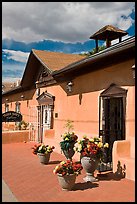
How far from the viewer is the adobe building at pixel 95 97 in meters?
7.19

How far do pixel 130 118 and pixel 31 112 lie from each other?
10.3m

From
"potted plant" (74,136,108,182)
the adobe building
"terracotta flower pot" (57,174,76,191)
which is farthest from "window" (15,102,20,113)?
"terracotta flower pot" (57,174,76,191)

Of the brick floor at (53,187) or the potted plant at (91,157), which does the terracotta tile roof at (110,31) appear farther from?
the brick floor at (53,187)

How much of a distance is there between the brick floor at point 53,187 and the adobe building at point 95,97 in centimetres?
69

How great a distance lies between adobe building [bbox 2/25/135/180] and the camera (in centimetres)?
719

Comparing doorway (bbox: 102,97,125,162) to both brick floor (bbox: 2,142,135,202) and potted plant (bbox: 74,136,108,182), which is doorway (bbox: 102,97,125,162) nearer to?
brick floor (bbox: 2,142,135,202)

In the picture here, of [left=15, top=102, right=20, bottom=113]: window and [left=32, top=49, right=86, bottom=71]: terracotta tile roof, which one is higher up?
[left=32, top=49, right=86, bottom=71]: terracotta tile roof

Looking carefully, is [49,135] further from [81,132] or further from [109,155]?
[109,155]

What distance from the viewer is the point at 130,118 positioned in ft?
24.0

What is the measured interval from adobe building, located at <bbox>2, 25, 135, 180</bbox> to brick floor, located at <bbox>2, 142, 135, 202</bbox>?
0.69 meters

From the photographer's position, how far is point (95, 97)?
9.07 meters

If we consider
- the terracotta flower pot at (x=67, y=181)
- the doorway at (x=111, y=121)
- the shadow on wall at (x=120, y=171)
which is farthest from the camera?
the doorway at (x=111, y=121)

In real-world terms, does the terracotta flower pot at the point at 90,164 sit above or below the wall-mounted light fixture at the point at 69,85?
below

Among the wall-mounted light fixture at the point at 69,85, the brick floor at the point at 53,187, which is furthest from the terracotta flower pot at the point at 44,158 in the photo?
the wall-mounted light fixture at the point at 69,85
